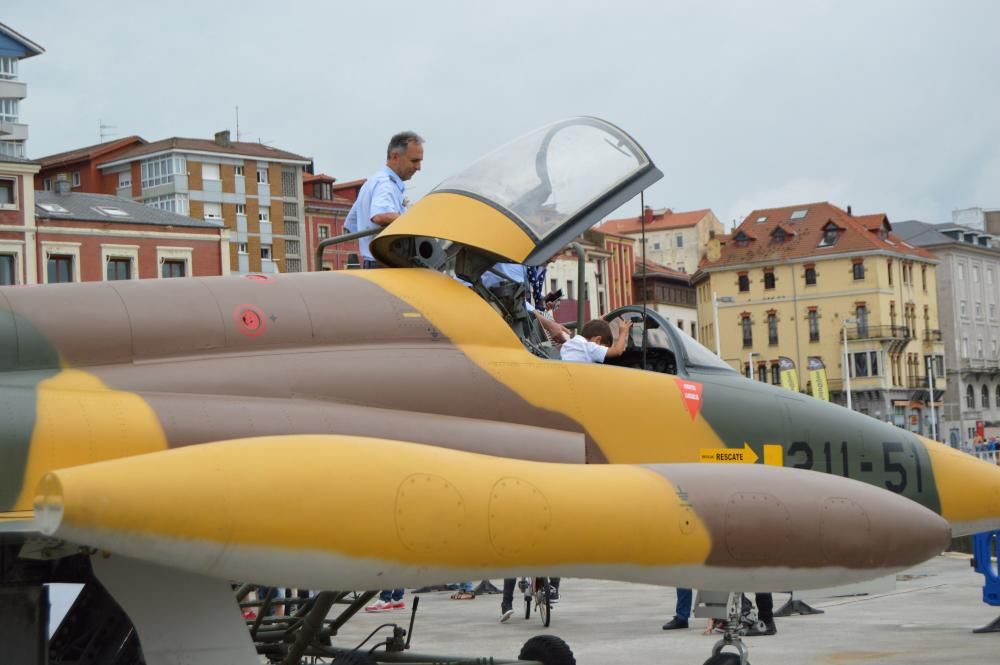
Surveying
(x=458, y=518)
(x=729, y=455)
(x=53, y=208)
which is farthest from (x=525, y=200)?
(x=53, y=208)

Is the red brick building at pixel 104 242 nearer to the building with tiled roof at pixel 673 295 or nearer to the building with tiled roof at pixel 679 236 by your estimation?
the building with tiled roof at pixel 673 295

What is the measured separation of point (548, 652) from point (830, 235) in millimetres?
109857

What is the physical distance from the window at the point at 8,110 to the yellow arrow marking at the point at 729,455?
80169 mm

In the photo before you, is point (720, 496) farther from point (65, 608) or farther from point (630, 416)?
point (65, 608)

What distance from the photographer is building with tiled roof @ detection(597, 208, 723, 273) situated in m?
141

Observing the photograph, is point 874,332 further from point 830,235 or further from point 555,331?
point 555,331

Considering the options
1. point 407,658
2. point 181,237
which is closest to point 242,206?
point 181,237

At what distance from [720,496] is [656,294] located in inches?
4366

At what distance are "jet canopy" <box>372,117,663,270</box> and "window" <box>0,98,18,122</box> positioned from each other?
79.3 meters

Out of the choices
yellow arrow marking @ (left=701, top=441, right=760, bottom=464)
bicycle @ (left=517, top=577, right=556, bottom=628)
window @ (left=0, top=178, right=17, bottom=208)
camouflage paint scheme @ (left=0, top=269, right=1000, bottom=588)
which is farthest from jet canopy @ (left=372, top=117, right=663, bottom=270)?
window @ (left=0, top=178, right=17, bottom=208)

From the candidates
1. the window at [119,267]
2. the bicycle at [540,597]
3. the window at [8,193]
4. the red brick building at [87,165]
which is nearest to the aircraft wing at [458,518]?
the bicycle at [540,597]

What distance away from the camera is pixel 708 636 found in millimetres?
15859

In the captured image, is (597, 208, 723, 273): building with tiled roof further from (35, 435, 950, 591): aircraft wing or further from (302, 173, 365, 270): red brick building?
(35, 435, 950, 591): aircraft wing

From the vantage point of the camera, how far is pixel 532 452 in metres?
8.13
